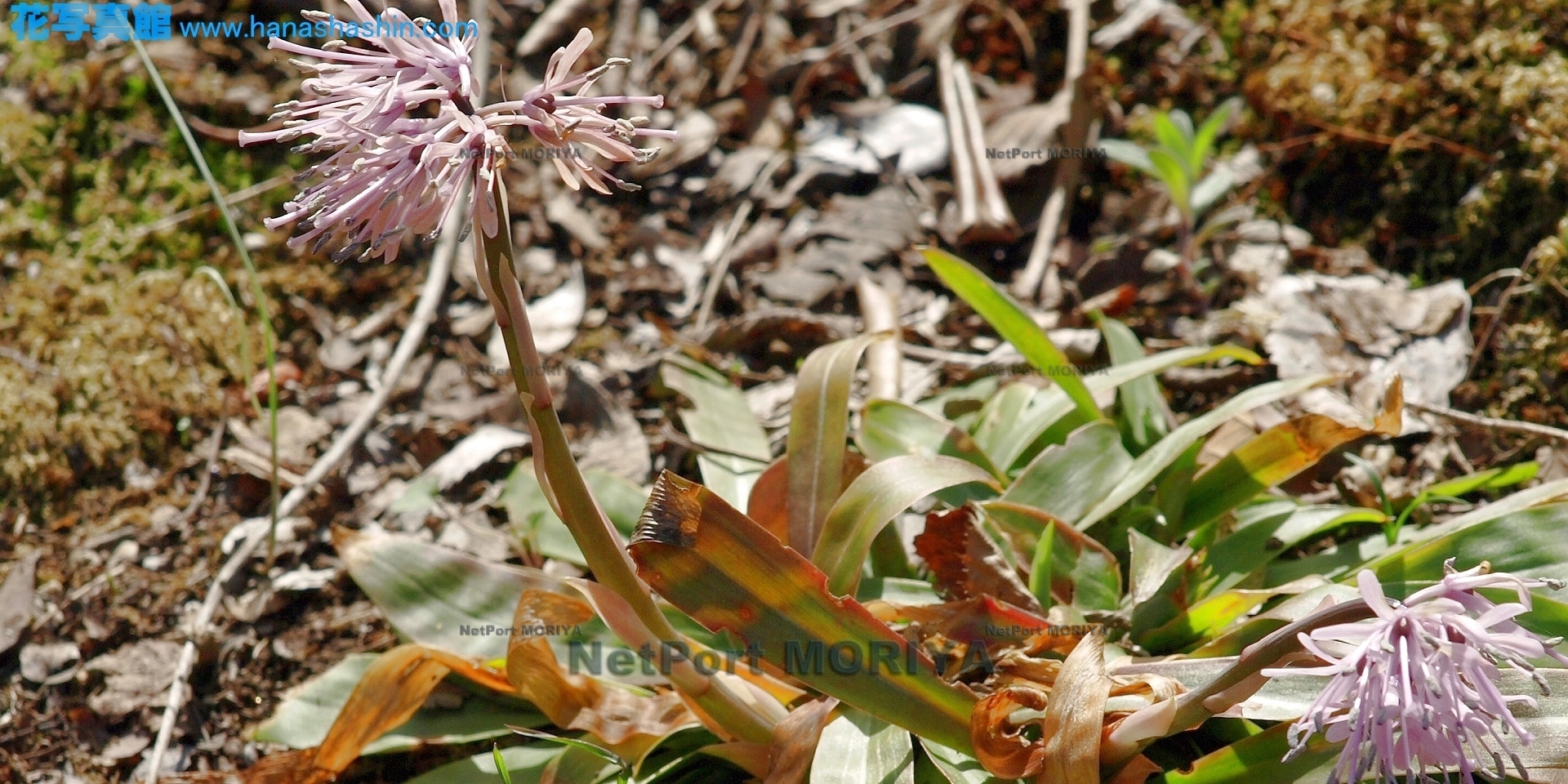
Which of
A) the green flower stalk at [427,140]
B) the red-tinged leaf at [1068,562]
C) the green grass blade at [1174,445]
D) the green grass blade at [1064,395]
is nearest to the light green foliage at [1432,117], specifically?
the green grass blade at [1064,395]

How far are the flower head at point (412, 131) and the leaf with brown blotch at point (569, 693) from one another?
0.79m

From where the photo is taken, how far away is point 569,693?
1.82 meters

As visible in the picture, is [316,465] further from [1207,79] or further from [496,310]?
[1207,79]

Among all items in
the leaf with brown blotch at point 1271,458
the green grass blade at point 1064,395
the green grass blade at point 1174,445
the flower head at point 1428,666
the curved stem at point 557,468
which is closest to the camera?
the flower head at point 1428,666

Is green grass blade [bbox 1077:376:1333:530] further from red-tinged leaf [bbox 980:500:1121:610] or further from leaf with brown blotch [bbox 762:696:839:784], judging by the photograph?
leaf with brown blotch [bbox 762:696:839:784]

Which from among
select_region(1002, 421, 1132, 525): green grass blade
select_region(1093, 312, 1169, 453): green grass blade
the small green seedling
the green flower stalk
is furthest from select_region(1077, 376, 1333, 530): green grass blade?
the green flower stalk

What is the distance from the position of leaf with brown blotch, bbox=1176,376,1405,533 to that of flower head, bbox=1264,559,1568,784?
0.76 metres

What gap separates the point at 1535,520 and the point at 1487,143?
1.51m

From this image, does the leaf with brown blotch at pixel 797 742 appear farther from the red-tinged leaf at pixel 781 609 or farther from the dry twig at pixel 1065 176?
the dry twig at pixel 1065 176

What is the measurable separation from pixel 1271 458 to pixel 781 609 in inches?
41.4

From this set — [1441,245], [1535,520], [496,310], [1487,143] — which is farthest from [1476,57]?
[496,310]

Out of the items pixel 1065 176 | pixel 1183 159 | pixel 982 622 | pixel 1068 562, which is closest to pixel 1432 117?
pixel 1183 159

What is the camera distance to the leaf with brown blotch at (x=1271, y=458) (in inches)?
72.8

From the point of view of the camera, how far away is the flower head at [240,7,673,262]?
1126 millimetres
